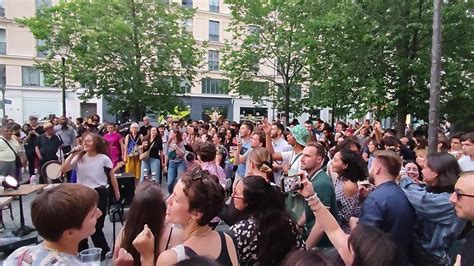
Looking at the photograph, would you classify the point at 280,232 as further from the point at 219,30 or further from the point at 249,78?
the point at 219,30

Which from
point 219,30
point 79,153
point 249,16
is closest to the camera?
point 79,153

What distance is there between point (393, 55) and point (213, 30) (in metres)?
31.6

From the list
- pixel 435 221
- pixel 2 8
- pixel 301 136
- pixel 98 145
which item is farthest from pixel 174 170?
pixel 2 8

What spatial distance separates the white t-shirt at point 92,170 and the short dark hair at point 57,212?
3137 millimetres

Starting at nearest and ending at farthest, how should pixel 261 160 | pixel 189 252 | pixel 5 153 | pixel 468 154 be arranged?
pixel 189 252, pixel 261 160, pixel 468 154, pixel 5 153

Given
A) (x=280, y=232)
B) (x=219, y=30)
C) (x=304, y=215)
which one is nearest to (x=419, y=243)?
(x=304, y=215)

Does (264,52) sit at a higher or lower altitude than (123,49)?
higher

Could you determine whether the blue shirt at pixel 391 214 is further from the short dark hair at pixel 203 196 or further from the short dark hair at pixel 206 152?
the short dark hair at pixel 206 152

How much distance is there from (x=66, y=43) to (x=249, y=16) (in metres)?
8.35

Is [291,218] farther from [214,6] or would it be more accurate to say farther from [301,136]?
[214,6]

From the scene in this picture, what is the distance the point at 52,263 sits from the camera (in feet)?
6.76

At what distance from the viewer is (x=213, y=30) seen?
41.8 metres

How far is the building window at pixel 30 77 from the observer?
35281mm

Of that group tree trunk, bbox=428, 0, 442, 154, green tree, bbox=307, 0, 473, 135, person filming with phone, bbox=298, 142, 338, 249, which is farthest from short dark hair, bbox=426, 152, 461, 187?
green tree, bbox=307, 0, 473, 135
